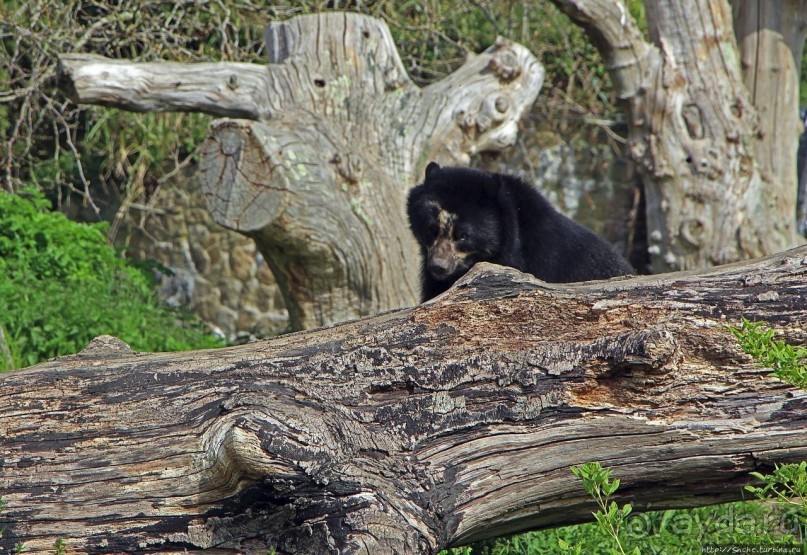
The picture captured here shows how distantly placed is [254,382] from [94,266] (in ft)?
16.4


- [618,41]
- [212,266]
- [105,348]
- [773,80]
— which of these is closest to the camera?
[105,348]

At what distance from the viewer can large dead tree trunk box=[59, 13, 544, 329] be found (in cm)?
600

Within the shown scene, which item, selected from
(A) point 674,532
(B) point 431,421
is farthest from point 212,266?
(B) point 431,421

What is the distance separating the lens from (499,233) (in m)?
5.45

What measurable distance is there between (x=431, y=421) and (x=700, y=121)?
18.7ft

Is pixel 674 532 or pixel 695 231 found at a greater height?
pixel 695 231

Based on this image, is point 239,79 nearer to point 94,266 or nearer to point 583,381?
point 94,266

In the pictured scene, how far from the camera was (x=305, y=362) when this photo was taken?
3.12m

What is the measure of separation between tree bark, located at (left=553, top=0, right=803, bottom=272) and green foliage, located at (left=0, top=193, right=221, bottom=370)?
404cm

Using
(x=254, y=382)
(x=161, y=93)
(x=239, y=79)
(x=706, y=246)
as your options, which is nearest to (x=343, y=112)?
(x=239, y=79)

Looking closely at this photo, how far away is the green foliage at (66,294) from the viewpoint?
621 centimetres

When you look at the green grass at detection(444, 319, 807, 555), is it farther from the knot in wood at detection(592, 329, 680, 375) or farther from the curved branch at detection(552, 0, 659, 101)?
the curved branch at detection(552, 0, 659, 101)

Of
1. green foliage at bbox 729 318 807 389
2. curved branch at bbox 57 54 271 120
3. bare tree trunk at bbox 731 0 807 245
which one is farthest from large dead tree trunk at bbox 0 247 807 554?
bare tree trunk at bbox 731 0 807 245

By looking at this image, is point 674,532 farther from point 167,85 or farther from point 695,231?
point 695,231
